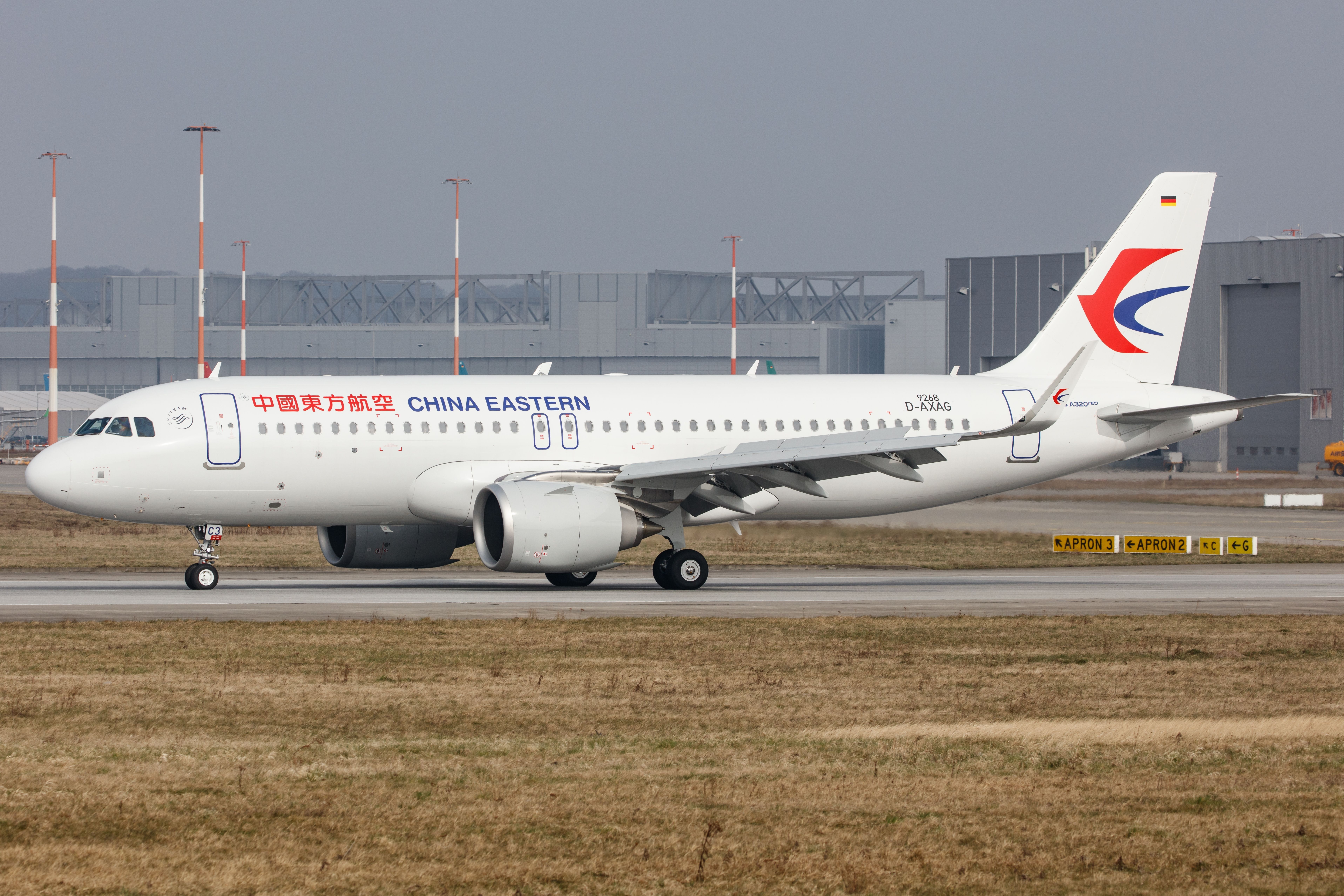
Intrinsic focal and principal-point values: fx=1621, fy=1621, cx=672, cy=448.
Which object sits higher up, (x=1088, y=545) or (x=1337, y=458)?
(x=1337, y=458)

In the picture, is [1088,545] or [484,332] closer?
[1088,545]

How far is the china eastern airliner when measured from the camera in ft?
101

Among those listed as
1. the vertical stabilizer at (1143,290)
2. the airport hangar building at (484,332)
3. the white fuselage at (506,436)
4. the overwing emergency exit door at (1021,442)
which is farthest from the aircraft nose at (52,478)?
the airport hangar building at (484,332)

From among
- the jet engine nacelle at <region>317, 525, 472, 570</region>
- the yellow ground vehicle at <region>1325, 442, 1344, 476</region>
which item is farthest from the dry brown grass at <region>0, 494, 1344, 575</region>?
the yellow ground vehicle at <region>1325, 442, 1344, 476</region>

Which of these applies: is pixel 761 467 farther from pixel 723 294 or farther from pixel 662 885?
pixel 723 294

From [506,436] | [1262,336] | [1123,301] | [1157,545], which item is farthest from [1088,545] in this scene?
[1262,336]

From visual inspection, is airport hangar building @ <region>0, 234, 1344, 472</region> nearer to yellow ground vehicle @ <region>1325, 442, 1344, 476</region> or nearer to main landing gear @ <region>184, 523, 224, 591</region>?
yellow ground vehicle @ <region>1325, 442, 1344, 476</region>

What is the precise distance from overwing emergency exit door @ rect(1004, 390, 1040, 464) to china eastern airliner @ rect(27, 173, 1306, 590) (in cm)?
5

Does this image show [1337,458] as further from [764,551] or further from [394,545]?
[394,545]

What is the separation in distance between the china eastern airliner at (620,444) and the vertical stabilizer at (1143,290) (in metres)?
0.04

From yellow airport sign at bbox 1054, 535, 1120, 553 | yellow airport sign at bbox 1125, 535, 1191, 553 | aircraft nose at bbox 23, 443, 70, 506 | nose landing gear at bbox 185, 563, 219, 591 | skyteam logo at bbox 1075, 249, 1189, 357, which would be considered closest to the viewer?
aircraft nose at bbox 23, 443, 70, 506

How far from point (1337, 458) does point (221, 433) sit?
78402 millimetres

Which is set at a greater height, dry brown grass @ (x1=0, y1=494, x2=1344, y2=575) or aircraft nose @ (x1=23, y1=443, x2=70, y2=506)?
aircraft nose @ (x1=23, y1=443, x2=70, y2=506)

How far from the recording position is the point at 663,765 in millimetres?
14008
